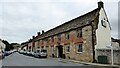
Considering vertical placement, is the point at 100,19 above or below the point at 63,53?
above

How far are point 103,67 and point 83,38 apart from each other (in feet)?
36.2

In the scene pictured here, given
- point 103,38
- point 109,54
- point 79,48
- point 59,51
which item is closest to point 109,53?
point 109,54

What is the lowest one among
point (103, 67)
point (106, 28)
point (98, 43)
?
point (103, 67)

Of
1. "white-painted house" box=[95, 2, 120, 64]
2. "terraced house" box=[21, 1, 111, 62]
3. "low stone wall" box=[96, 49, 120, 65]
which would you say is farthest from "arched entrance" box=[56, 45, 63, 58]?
"low stone wall" box=[96, 49, 120, 65]

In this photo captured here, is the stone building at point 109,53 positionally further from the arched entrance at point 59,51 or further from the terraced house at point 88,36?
the arched entrance at point 59,51

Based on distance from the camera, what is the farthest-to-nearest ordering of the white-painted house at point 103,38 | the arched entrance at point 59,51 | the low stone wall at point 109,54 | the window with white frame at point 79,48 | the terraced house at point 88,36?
the arched entrance at point 59,51 → the window with white frame at point 79,48 → the terraced house at point 88,36 → the white-painted house at point 103,38 → the low stone wall at point 109,54

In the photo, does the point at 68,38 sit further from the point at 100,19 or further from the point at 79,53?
the point at 100,19

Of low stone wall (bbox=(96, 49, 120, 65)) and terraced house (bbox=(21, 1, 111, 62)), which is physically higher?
terraced house (bbox=(21, 1, 111, 62))

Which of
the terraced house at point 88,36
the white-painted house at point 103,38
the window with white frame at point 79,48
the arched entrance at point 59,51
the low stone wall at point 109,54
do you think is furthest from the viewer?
the arched entrance at point 59,51

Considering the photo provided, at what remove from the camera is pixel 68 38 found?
39.2 m

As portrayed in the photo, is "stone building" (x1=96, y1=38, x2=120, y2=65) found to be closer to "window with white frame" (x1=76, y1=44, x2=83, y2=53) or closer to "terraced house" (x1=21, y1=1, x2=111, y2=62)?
"terraced house" (x1=21, y1=1, x2=111, y2=62)

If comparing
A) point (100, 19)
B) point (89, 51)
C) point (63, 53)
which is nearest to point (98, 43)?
point (89, 51)

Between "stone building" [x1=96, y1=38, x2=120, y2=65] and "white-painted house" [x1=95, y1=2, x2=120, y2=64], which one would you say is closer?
"stone building" [x1=96, y1=38, x2=120, y2=65]

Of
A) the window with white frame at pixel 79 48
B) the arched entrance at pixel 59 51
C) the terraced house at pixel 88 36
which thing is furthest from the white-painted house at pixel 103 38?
the arched entrance at pixel 59 51
